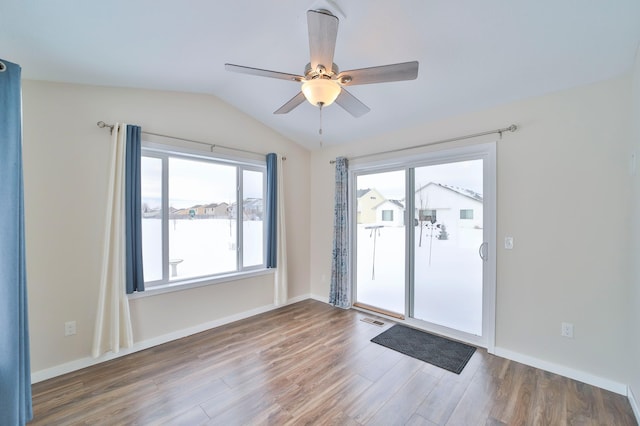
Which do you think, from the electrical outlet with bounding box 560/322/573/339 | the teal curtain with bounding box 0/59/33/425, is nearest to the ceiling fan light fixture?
the teal curtain with bounding box 0/59/33/425

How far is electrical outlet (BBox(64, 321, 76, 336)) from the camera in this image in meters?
2.46

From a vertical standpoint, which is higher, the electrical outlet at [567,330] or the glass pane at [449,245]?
the glass pane at [449,245]

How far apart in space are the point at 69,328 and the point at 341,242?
3.20m

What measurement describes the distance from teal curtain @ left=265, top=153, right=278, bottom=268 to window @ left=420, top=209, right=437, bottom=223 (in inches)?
81.6

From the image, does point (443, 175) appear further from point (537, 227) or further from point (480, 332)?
point (480, 332)

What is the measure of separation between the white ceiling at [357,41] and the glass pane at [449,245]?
0.84m

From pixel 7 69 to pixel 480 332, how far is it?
450 centimetres

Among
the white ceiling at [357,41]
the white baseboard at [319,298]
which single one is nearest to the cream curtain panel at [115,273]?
the white ceiling at [357,41]

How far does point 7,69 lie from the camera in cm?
160

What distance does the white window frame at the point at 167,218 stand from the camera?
3020 millimetres

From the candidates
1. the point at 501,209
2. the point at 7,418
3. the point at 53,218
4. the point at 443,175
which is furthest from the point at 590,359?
the point at 53,218

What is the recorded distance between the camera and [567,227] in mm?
2416

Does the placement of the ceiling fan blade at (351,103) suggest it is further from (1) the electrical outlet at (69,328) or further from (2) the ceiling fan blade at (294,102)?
(1) the electrical outlet at (69,328)

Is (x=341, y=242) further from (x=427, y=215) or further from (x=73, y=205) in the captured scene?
(x=73, y=205)
